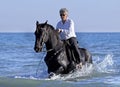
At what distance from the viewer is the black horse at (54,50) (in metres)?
13.9

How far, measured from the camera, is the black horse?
13.9m

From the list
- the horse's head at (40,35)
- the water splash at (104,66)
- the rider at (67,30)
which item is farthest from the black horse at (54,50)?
the water splash at (104,66)

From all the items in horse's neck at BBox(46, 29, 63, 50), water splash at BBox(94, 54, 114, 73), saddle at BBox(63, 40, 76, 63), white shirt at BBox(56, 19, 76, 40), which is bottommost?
water splash at BBox(94, 54, 114, 73)

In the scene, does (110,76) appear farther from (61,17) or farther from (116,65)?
(116,65)

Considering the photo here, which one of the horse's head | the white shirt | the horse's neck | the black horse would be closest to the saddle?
the black horse

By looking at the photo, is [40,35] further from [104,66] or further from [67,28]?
[104,66]

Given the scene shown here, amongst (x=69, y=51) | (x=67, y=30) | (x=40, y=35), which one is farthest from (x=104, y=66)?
(x=40, y=35)

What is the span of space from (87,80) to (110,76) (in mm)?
1651

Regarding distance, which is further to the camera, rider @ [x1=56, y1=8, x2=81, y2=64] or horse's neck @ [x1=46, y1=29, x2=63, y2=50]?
rider @ [x1=56, y1=8, x2=81, y2=64]

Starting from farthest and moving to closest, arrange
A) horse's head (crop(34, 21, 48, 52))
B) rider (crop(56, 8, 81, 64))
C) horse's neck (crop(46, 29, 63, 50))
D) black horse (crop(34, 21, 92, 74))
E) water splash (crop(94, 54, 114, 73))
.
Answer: water splash (crop(94, 54, 114, 73)) < rider (crop(56, 8, 81, 64)) < horse's neck (crop(46, 29, 63, 50)) < black horse (crop(34, 21, 92, 74)) < horse's head (crop(34, 21, 48, 52))

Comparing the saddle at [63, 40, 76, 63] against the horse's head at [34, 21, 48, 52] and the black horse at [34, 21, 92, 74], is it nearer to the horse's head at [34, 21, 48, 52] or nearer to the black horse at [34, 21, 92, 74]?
the black horse at [34, 21, 92, 74]

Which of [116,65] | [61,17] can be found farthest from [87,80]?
[116,65]

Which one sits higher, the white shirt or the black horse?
the white shirt

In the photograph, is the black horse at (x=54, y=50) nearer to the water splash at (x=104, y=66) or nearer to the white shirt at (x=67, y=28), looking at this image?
the white shirt at (x=67, y=28)
